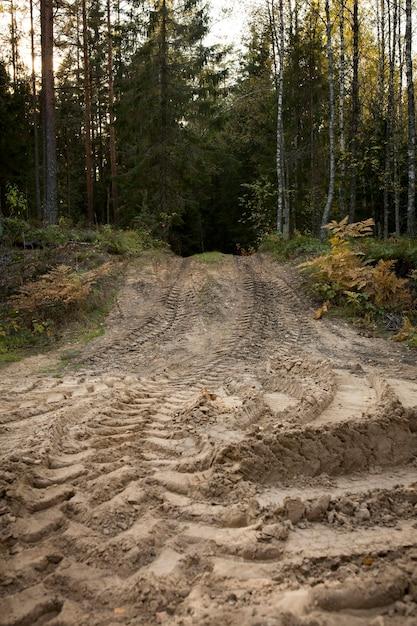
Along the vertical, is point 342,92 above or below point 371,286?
above

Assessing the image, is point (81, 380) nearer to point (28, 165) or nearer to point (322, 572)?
point (322, 572)

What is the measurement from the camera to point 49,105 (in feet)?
50.5

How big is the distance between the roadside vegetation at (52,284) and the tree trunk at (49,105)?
49.4 inches

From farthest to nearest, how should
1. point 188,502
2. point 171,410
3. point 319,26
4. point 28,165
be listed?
1. point 28,165
2. point 319,26
3. point 171,410
4. point 188,502

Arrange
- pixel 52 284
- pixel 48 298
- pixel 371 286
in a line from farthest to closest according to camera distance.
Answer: pixel 371 286 < pixel 52 284 < pixel 48 298

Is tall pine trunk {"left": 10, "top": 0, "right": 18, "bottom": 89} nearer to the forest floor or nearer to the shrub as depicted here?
the shrub

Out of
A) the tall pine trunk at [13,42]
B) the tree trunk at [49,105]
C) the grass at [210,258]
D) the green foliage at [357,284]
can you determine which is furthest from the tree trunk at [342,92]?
the tall pine trunk at [13,42]

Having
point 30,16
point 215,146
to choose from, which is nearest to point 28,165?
point 30,16

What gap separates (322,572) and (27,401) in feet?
12.3

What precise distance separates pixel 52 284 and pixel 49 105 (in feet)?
29.1

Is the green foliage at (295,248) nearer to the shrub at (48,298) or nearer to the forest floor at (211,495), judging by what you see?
the shrub at (48,298)

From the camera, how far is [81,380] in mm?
6020

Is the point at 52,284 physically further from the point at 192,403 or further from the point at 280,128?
the point at 280,128

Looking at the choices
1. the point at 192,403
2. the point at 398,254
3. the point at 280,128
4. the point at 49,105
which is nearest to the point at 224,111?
the point at 280,128
